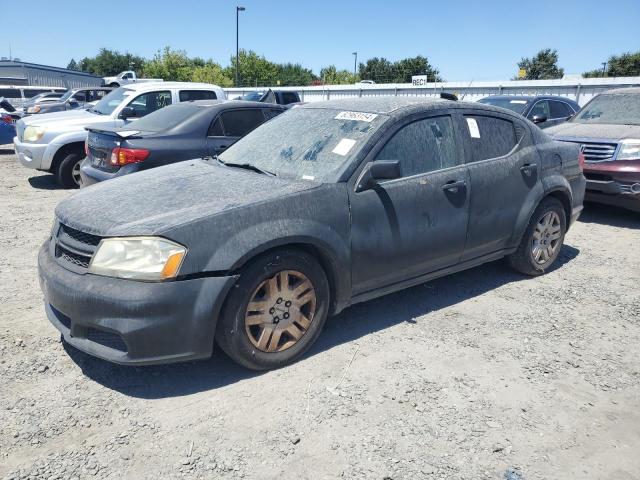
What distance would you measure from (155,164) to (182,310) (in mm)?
3930

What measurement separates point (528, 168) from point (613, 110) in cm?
472

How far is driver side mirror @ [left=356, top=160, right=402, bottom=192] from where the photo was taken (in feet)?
11.0

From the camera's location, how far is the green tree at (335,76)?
79188 millimetres

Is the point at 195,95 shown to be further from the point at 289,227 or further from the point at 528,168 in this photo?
the point at 289,227

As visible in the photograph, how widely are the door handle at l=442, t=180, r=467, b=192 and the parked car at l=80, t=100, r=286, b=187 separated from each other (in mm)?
3528

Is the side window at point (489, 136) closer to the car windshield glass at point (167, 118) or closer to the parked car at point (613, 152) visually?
the parked car at point (613, 152)

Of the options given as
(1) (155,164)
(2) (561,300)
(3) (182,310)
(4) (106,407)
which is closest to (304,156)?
(3) (182,310)

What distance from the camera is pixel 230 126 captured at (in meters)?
7.01

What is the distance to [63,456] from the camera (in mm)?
2449

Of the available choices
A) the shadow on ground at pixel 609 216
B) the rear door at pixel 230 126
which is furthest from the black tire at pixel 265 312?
the shadow on ground at pixel 609 216

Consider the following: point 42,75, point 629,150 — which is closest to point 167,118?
point 629,150

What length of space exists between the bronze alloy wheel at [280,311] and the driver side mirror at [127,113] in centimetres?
679

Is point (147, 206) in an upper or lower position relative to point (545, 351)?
upper

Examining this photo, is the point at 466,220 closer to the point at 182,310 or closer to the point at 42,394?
the point at 182,310
